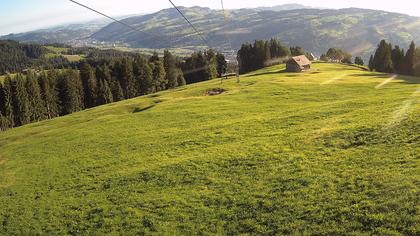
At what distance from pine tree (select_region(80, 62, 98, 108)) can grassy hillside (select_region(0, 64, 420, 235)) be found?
218 feet

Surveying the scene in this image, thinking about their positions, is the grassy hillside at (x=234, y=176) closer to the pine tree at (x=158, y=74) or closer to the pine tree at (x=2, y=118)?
the pine tree at (x=2, y=118)

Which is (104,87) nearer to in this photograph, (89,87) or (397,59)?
(89,87)

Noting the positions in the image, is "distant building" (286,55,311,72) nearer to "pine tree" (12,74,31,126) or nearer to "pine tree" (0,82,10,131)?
"pine tree" (12,74,31,126)

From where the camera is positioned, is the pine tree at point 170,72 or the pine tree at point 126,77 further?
the pine tree at point 170,72

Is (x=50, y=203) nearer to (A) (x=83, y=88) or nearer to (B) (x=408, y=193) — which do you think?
(B) (x=408, y=193)

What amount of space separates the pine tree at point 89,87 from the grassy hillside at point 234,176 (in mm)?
66589

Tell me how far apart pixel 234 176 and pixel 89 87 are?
9792 cm

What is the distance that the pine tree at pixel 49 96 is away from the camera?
105688mm

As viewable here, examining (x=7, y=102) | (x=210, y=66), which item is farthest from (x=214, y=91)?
(x=210, y=66)

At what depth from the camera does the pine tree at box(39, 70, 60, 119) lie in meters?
106

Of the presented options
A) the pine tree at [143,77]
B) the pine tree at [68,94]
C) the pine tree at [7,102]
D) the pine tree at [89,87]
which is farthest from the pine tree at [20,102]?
the pine tree at [143,77]

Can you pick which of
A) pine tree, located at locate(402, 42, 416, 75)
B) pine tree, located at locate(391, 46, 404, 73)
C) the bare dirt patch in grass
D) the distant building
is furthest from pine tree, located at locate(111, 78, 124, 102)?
pine tree, located at locate(402, 42, 416, 75)

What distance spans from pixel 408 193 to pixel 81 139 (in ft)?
136

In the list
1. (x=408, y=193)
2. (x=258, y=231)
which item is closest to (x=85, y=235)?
(x=258, y=231)
